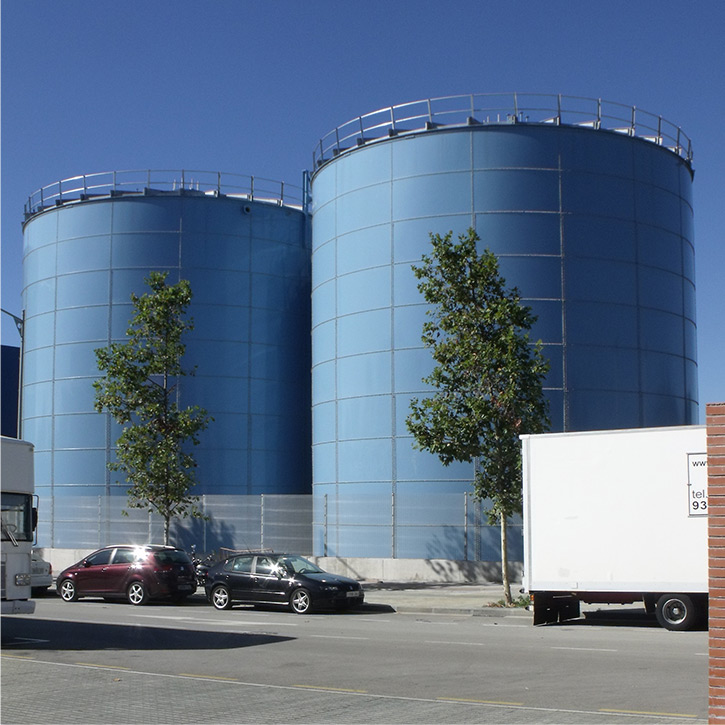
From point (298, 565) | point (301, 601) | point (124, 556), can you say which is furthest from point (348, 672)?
point (124, 556)

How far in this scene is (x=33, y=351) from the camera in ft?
139

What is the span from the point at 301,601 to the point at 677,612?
8.53 metres

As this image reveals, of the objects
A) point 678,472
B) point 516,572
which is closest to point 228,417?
point 516,572

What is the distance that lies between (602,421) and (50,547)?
22.1 m

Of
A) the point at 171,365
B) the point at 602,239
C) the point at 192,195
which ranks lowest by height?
the point at 171,365

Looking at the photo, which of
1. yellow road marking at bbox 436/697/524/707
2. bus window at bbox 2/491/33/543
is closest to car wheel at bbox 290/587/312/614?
bus window at bbox 2/491/33/543

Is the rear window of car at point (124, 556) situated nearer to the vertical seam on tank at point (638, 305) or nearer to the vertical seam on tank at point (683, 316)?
the vertical seam on tank at point (638, 305)

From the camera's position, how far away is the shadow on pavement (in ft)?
54.6

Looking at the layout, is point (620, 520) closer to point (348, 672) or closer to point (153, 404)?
point (348, 672)

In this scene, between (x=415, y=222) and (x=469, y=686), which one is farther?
(x=415, y=222)

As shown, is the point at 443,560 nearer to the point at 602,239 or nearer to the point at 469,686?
the point at 602,239

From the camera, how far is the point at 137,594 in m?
25.6

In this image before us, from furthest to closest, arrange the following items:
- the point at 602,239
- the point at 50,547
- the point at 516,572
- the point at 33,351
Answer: the point at 33,351 < the point at 50,547 < the point at 602,239 < the point at 516,572

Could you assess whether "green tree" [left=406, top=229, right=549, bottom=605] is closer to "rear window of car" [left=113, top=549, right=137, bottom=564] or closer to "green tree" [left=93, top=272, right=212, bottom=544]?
"rear window of car" [left=113, top=549, right=137, bottom=564]
